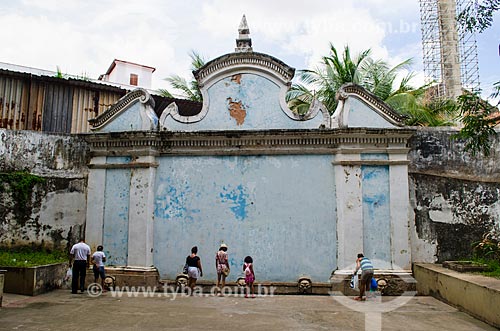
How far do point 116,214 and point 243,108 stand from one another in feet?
12.8

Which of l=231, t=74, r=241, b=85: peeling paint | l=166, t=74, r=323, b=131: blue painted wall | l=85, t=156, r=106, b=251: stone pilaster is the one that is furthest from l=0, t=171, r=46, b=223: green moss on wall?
l=231, t=74, r=241, b=85: peeling paint

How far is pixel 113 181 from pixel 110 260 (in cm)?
185

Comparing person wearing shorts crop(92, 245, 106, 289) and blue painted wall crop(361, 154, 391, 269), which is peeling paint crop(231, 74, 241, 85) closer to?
blue painted wall crop(361, 154, 391, 269)

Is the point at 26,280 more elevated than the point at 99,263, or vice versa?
the point at 99,263

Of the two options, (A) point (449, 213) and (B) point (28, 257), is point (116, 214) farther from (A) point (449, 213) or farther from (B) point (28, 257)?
(A) point (449, 213)

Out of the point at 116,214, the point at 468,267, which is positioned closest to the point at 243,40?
the point at 116,214

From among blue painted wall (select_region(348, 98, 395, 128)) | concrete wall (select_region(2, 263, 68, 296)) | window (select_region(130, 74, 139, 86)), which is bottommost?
concrete wall (select_region(2, 263, 68, 296))

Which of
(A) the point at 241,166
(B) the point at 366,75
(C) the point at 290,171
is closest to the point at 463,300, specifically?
(C) the point at 290,171

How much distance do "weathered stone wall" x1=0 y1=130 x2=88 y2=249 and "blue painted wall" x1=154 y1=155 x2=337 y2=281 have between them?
2.14 meters

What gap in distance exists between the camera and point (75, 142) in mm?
10961

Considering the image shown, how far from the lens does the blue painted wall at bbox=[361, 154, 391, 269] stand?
31.5 feet

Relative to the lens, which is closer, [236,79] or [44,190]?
[236,79]

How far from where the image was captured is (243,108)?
1038 cm

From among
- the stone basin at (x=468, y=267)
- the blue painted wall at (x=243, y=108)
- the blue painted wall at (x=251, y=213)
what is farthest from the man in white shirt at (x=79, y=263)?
the stone basin at (x=468, y=267)
